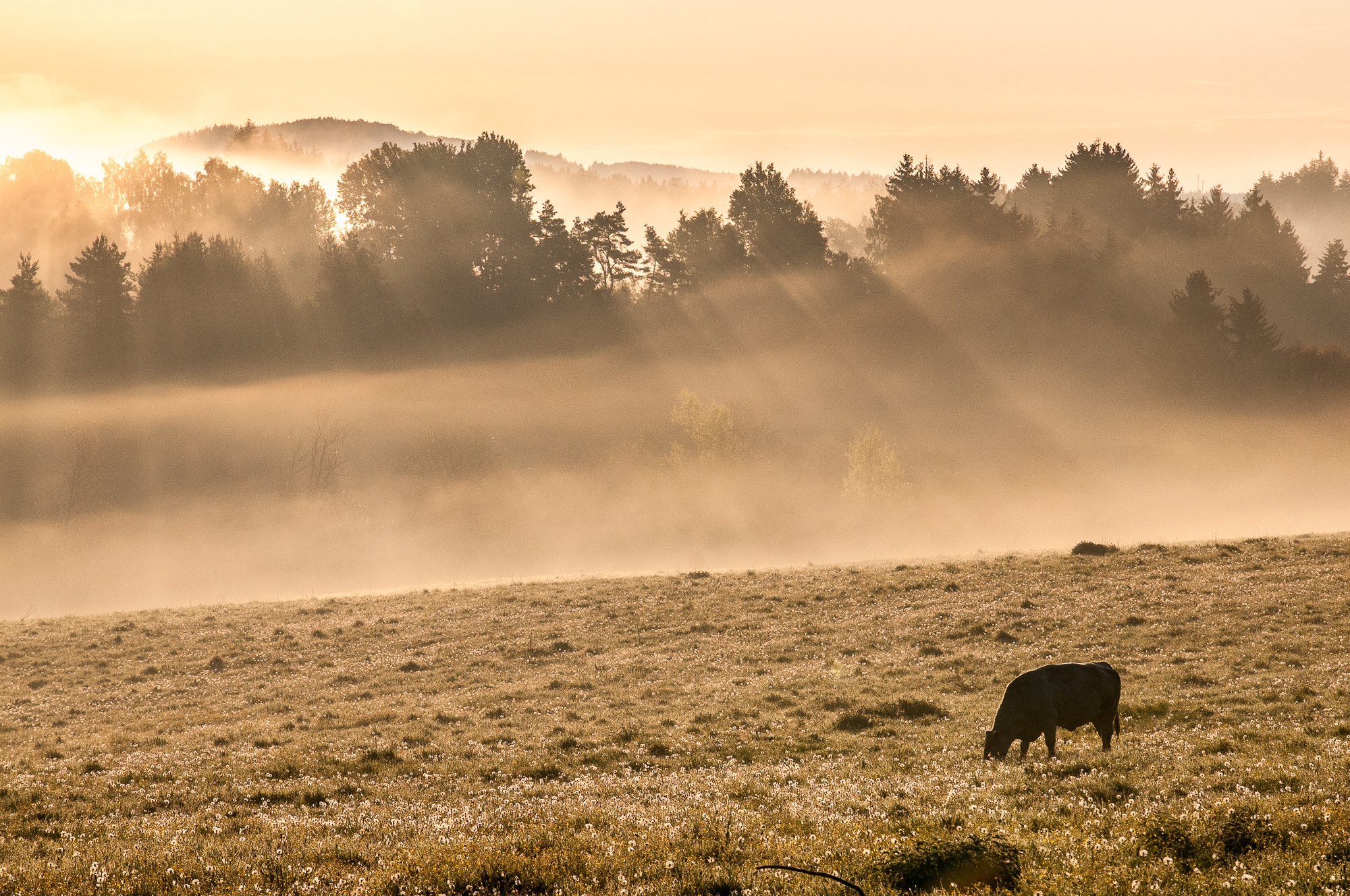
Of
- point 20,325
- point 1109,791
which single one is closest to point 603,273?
point 20,325

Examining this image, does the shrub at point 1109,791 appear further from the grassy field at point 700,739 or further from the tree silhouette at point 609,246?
the tree silhouette at point 609,246

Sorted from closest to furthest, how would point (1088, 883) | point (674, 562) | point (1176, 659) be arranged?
1. point (1088, 883)
2. point (1176, 659)
3. point (674, 562)

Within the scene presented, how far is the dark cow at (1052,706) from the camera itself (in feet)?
51.6

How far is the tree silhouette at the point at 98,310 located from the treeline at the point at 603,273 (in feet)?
0.76

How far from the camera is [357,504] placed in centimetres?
8925

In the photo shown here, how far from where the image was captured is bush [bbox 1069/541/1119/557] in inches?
1571

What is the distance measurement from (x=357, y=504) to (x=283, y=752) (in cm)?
7466

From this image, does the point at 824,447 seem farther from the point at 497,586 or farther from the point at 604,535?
the point at 497,586

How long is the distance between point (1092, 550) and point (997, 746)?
28832 mm

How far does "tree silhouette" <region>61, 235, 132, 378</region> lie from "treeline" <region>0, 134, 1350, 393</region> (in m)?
0.23

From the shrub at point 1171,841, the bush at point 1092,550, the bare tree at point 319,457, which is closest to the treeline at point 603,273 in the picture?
the bare tree at point 319,457

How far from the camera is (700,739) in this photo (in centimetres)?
1947

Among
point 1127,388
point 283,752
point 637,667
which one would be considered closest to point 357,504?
point 637,667

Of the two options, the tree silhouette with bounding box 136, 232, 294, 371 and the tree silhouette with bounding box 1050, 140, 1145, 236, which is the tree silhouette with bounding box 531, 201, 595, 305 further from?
the tree silhouette with bounding box 1050, 140, 1145, 236
